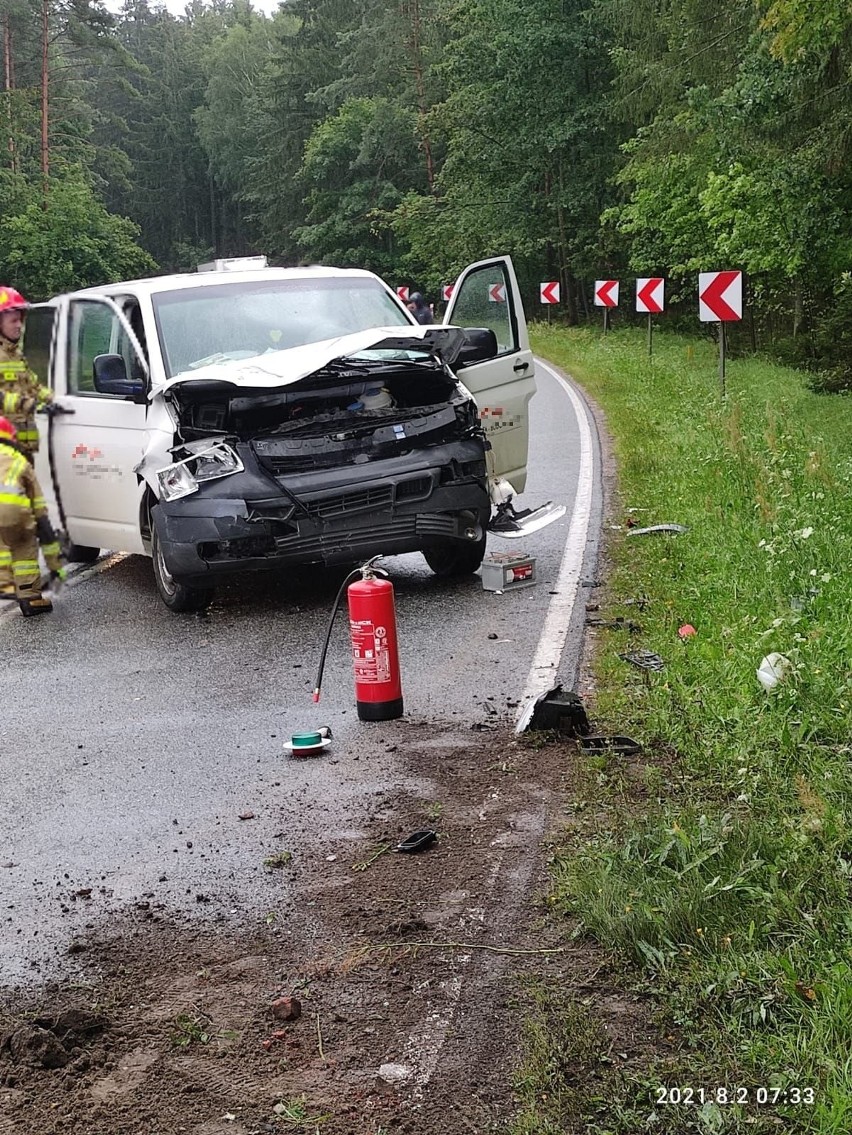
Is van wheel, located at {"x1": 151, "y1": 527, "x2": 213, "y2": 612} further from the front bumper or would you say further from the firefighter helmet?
the firefighter helmet

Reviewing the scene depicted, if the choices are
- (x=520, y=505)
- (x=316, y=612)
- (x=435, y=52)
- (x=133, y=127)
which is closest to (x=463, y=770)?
(x=316, y=612)

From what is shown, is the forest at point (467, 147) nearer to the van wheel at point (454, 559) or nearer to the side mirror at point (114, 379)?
the van wheel at point (454, 559)

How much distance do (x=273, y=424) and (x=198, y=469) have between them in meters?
0.55

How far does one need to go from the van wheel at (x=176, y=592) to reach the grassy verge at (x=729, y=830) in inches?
96.5

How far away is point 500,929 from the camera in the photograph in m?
4.01

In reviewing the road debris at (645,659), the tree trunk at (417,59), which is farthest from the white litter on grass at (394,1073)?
the tree trunk at (417,59)

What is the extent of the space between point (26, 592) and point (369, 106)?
6371 cm

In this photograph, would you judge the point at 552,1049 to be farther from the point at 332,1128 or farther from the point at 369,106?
the point at 369,106

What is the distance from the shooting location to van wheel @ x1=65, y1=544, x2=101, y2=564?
10.3 meters

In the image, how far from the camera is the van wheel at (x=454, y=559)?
9.04m

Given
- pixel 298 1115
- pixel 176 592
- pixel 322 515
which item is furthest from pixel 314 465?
pixel 298 1115

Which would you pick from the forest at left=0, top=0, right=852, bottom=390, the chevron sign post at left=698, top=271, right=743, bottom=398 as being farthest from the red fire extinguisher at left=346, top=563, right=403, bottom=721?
the chevron sign post at left=698, top=271, right=743, bottom=398

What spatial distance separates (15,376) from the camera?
9391 mm
